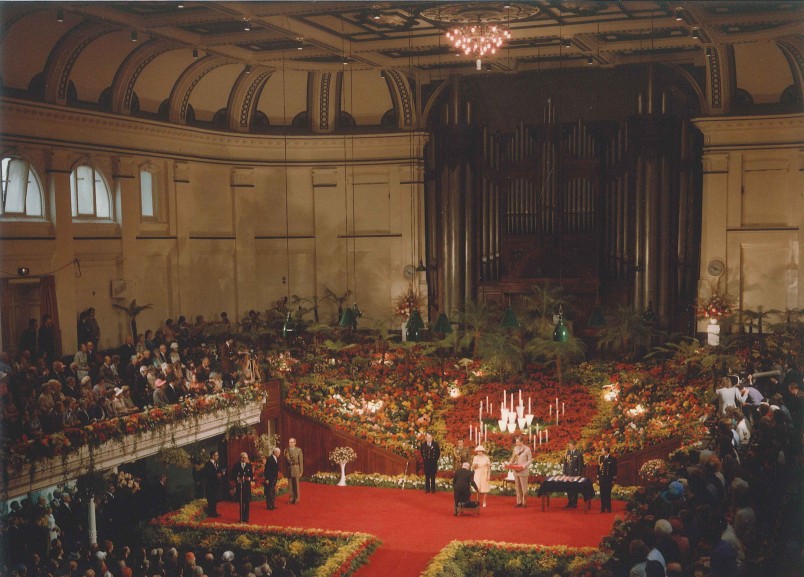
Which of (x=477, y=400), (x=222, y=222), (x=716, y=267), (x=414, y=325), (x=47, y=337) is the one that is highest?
(x=222, y=222)

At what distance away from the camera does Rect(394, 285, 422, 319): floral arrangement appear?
1041 inches

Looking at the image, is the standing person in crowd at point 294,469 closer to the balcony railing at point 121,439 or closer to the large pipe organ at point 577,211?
the balcony railing at point 121,439

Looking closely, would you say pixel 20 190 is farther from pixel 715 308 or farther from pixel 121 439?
pixel 715 308

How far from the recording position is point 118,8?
19172mm

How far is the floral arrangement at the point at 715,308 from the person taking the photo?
76.9 ft

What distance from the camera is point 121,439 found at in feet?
54.9

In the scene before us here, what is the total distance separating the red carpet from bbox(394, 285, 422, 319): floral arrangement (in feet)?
24.5

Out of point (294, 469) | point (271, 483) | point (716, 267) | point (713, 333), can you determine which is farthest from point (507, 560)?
point (716, 267)

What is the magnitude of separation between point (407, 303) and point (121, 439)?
11.3 metres

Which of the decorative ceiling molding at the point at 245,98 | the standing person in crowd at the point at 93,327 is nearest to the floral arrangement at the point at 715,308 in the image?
the decorative ceiling molding at the point at 245,98

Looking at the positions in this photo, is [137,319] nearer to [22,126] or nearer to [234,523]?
[22,126]

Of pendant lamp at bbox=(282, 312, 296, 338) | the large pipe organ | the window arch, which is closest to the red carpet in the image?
pendant lamp at bbox=(282, 312, 296, 338)

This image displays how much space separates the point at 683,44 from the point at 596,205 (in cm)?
455

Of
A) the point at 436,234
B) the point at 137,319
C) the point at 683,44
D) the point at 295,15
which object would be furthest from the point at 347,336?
→ the point at 683,44
